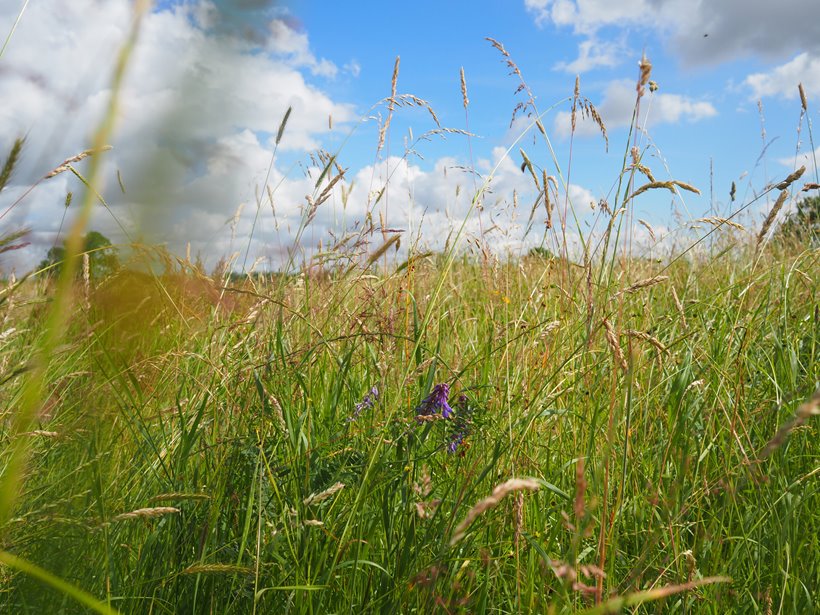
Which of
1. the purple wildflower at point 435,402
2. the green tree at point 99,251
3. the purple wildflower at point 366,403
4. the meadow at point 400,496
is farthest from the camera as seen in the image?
the purple wildflower at point 366,403

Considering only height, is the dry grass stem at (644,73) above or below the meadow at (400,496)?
above

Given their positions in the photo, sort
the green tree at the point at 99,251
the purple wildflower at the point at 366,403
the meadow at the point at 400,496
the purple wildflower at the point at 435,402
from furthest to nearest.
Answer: the purple wildflower at the point at 366,403 → the purple wildflower at the point at 435,402 → the meadow at the point at 400,496 → the green tree at the point at 99,251

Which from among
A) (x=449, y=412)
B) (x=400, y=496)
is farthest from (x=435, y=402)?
(x=400, y=496)

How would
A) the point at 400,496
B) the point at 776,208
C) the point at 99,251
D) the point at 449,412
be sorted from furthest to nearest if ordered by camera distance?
the point at 776,208 < the point at 449,412 < the point at 400,496 < the point at 99,251

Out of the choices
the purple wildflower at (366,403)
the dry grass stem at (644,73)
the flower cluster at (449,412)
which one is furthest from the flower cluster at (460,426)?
the dry grass stem at (644,73)

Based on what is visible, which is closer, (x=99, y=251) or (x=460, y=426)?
(x=99, y=251)

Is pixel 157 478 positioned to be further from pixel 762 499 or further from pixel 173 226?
pixel 762 499

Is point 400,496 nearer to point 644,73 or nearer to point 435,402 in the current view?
point 435,402

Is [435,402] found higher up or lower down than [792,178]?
lower down

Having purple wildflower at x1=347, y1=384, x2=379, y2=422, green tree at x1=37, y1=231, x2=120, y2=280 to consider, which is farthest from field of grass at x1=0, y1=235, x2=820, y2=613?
green tree at x1=37, y1=231, x2=120, y2=280

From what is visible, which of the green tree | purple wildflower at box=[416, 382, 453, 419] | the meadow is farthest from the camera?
purple wildflower at box=[416, 382, 453, 419]

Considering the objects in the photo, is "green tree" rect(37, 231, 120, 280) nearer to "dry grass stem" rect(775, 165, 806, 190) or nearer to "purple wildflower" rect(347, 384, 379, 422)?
"purple wildflower" rect(347, 384, 379, 422)

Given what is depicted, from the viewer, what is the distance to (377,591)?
1.31 meters

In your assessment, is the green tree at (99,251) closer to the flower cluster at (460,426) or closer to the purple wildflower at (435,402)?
the purple wildflower at (435,402)
